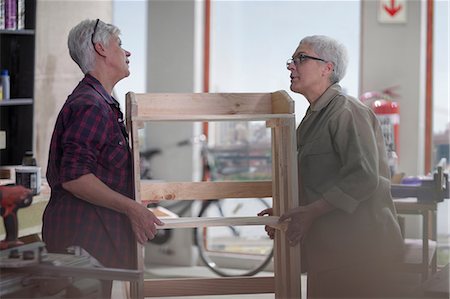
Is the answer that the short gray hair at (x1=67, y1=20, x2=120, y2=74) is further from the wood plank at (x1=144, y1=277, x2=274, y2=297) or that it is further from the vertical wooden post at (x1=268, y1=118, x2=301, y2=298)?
the wood plank at (x1=144, y1=277, x2=274, y2=297)

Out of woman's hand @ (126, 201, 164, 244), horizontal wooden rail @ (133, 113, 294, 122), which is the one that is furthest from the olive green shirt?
woman's hand @ (126, 201, 164, 244)

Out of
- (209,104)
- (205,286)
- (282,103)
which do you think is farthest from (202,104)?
(205,286)

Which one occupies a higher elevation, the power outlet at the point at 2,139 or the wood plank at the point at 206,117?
the wood plank at the point at 206,117

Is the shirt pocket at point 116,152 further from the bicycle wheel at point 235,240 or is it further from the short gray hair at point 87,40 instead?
the bicycle wheel at point 235,240

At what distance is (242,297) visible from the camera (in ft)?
14.9

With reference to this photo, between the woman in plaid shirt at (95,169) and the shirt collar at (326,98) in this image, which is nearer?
the woman in plaid shirt at (95,169)

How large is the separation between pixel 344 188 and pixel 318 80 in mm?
375

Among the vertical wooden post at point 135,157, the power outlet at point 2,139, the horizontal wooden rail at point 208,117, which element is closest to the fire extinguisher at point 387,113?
the power outlet at point 2,139

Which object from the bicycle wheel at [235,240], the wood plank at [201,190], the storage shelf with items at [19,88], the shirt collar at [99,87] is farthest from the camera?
the bicycle wheel at [235,240]

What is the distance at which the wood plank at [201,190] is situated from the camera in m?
2.75

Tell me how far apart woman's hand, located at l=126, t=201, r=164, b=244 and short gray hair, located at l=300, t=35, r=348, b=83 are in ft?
2.48

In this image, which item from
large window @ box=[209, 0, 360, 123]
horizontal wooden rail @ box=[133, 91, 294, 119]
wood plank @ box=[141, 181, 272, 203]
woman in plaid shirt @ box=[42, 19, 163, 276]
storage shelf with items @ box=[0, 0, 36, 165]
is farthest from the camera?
large window @ box=[209, 0, 360, 123]

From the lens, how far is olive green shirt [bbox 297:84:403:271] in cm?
245

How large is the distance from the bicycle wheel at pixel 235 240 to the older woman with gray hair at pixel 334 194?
114 inches
